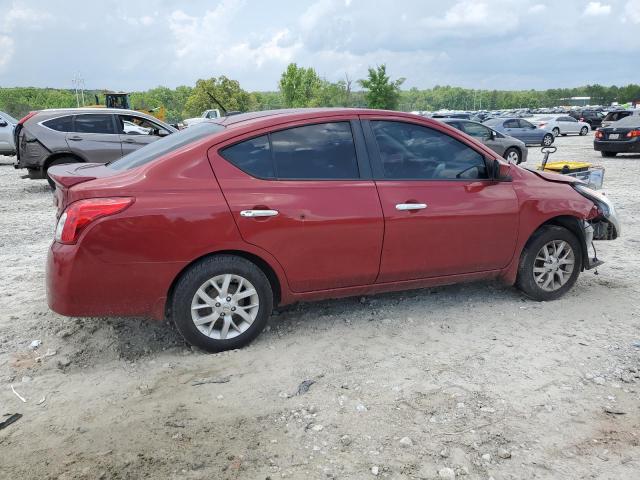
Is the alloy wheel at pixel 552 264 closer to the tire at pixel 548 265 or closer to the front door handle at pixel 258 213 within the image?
the tire at pixel 548 265

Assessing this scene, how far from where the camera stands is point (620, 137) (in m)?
17.8

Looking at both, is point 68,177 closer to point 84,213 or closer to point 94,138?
point 84,213

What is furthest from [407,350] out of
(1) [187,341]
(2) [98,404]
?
(2) [98,404]

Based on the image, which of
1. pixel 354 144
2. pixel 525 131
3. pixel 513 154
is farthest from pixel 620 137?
pixel 354 144

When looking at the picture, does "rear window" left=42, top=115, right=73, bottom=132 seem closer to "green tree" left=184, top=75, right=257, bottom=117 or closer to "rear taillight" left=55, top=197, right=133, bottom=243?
"rear taillight" left=55, top=197, right=133, bottom=243

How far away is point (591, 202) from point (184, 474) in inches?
160

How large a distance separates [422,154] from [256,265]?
1.62m

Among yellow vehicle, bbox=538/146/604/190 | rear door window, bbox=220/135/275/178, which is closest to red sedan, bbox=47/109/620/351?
rear door window, bbox=220/135/275/178

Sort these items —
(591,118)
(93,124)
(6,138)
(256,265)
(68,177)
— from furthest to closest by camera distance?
(591,118), (6,138), (93,124), (256,265), (68,177)

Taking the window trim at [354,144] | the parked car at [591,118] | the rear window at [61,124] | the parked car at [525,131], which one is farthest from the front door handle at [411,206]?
A: the parked car at [591,118]

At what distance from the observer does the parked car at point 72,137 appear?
10477 millimetres

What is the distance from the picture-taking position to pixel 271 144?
3.94m

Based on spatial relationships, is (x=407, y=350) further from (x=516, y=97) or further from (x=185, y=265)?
(x=516, y=97)

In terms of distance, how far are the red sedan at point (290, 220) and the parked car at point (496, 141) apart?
12.0 metres
